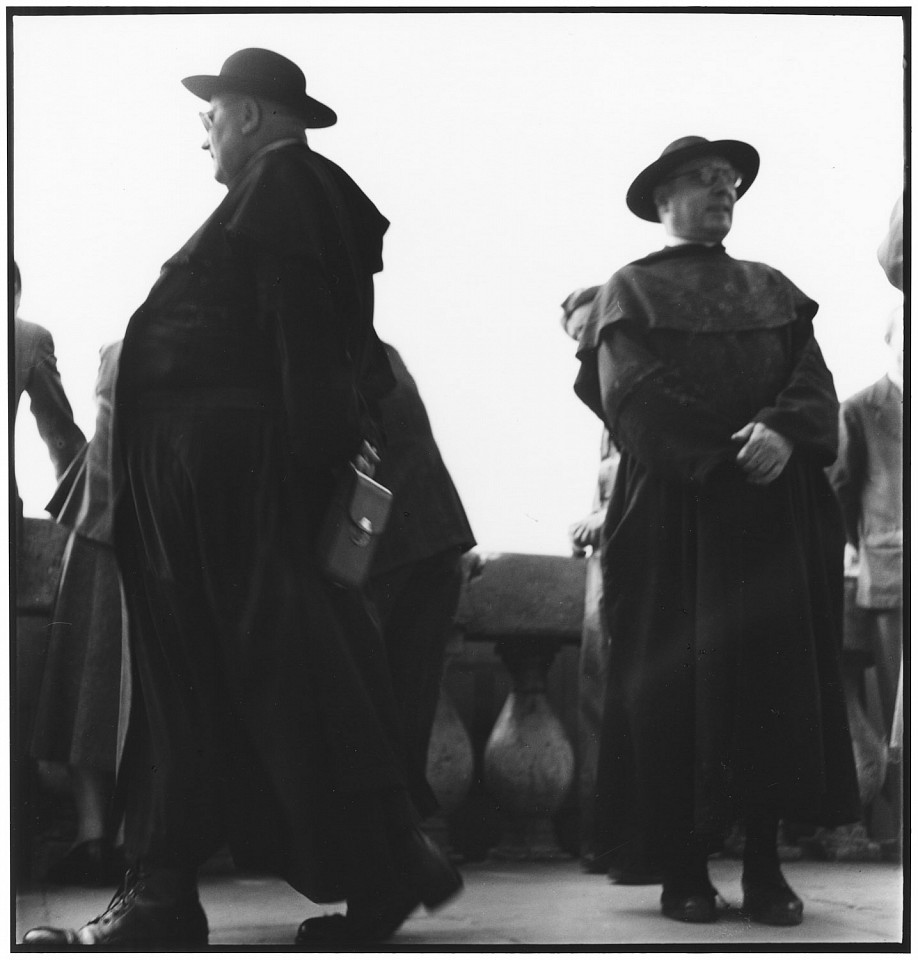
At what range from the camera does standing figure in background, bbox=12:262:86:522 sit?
166 inches

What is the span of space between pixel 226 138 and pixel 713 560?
1695 millimetres

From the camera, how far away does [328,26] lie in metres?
4.29

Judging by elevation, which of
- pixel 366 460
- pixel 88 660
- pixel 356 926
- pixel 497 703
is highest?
pixel 366 460

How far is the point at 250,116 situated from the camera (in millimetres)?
4184

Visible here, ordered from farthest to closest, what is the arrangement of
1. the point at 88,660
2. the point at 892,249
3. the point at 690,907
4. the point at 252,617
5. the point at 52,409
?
1. the point at 892,249
2. the point at 52,409
3. the point at 88,660
4. the point at 690,907
5. the point at 252,617

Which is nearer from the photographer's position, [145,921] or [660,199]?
[145,921]

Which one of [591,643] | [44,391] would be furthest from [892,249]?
[44,391]

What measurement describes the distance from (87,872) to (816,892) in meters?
1.88

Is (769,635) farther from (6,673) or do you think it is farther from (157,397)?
(6,673)

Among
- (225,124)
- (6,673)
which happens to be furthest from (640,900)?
(225,124)

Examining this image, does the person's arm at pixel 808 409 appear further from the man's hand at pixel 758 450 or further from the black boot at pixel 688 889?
the black boot at pixel 688 889

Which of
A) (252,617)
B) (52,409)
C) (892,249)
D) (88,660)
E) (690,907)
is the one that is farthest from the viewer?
(892,249)

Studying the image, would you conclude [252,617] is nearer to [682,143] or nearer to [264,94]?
[264,94]

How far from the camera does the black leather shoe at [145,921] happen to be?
390 cm
